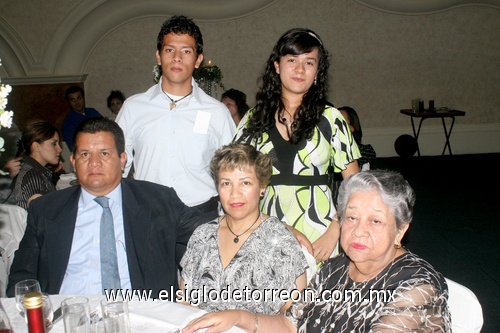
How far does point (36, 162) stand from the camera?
12.5 feet

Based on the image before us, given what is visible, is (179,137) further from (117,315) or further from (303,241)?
(117,315)

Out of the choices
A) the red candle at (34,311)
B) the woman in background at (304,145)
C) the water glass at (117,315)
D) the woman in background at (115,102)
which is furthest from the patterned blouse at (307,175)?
the woman in background at (115,102)

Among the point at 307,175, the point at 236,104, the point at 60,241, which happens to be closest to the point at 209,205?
the point at 307,175

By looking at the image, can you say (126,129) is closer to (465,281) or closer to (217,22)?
(465,281)

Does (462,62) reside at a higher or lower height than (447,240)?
higher

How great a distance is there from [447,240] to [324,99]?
129 inches

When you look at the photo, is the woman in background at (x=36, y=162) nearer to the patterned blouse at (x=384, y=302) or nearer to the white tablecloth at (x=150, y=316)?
the white tablecloth at (x=150, y=316)

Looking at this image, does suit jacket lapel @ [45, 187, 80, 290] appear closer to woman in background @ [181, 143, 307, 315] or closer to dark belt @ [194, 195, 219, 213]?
woman in background @ [181, 143, 307, 315]

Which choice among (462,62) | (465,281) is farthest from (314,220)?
(462,62)

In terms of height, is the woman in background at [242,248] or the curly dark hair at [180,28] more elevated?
the curly dark hair at [180,28]

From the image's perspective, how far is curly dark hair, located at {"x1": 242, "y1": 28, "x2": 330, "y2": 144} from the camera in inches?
102

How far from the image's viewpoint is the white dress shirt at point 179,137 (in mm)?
3084

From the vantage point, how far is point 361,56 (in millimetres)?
9242

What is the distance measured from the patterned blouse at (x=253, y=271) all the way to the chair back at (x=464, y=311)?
1.92 feet
